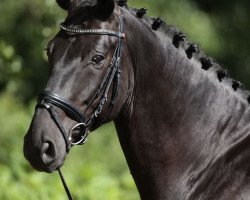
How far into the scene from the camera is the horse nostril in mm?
4184

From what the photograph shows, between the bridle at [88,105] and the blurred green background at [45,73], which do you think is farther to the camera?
the blurred green background at [45,73]

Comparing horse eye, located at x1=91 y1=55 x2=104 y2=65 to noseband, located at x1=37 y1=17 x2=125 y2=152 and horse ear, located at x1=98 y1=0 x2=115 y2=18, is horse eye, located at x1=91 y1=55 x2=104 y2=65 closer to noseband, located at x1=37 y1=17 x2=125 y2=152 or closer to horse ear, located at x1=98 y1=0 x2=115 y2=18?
noseband, located at x1=37 y1=17 x2=125 y2=152

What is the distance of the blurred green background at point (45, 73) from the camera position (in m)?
8.02

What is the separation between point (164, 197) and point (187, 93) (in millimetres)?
544

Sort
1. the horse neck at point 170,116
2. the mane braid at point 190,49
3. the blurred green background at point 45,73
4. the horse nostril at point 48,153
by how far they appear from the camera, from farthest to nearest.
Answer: the blurred green background at point 45,73, the mane braid at point 190,49, the horse neck at point 170,116, the horse nostril at point 48,153

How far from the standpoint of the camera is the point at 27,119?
1149 cm

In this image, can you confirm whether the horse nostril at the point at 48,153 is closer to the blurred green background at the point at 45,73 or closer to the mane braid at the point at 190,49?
the mane braid at the point at 190,49

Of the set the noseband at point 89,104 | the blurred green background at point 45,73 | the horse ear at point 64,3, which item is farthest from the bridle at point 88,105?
the blurred green background at point 45,73

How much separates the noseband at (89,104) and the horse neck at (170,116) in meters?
0.14

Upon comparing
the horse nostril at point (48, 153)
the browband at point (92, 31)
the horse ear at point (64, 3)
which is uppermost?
the browband at point (92, 31)

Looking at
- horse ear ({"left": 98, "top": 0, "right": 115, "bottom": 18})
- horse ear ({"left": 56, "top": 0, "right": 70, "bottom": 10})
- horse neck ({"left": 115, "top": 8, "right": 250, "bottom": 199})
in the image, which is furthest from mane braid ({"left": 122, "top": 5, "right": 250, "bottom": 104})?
horse ear ({"left": 56, "top": 0, "right": 70, "bottom": 10})

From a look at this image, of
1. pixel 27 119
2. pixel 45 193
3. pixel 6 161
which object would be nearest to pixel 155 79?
pixel 45 193

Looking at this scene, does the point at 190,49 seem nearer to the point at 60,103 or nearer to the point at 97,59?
the point at 97,59

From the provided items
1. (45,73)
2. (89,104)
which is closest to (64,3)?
(89,104)
